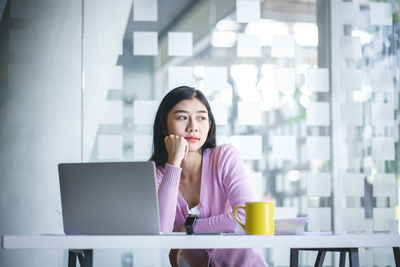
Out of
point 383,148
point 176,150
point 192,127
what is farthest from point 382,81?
point 176,150

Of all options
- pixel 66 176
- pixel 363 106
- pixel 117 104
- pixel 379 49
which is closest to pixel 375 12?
pixel 379 49

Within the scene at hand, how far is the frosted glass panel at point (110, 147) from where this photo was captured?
3459 mm

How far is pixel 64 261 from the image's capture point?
3402 millimetres

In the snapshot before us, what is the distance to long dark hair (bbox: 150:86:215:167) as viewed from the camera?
8.16ft

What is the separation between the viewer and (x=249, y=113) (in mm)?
3602

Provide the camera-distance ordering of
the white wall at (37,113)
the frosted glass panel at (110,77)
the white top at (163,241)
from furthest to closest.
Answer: the frosted glass panel at (110,77) < the white wall at (37,113) < the white top at (163,241)

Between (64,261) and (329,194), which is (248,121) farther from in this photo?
(64,261)

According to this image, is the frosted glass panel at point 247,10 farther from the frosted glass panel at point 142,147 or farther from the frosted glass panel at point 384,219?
the frosted glass panel at point 384,219

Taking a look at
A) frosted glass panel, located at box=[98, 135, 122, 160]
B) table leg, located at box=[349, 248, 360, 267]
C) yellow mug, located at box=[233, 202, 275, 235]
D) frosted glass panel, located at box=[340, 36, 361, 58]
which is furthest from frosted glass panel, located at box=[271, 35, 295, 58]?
table leg, located at box=[349, 248, 360, 267]

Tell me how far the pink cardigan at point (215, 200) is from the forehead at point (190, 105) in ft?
0.60

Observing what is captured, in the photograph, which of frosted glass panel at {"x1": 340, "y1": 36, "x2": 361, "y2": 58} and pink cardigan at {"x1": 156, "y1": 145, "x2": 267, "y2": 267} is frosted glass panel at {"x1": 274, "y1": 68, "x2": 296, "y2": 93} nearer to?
frosted glass panel at {"x1": 340, "y1": 36, "x2": 361, "y2": 58}

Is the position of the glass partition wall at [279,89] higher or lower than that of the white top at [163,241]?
higher

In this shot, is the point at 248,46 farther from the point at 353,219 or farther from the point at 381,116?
the point at 353,219

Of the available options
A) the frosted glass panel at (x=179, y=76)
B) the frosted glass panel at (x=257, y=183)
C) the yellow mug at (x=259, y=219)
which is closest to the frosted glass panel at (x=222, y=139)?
the frosted glass panel at (x=257, y=183)
